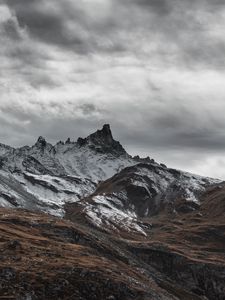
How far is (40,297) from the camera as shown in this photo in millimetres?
111875

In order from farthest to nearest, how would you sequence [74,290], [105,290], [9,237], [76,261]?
[9,237], [76,261], [105,290], [74,290]

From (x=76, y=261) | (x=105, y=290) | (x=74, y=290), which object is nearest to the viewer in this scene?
(x=74, y=290)

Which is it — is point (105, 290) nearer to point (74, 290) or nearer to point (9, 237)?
point (74, 290)

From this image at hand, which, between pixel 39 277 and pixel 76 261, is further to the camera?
pixel 76 261

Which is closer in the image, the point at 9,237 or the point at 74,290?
the point at 74,290

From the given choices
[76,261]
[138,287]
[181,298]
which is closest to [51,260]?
[76,261]

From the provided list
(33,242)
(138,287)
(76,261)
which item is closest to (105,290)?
(138,287)

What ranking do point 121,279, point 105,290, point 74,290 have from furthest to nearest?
point 121,279, point 105,290, point 74,290

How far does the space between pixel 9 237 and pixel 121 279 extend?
5812cm

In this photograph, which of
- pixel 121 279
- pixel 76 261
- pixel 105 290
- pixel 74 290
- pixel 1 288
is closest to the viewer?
pixel 1 288

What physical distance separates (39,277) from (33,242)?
2816 inches

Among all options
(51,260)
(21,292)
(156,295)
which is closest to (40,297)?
(21,292)

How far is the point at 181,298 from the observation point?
650 feet

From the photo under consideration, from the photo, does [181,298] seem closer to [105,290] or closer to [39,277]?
[105,290]
